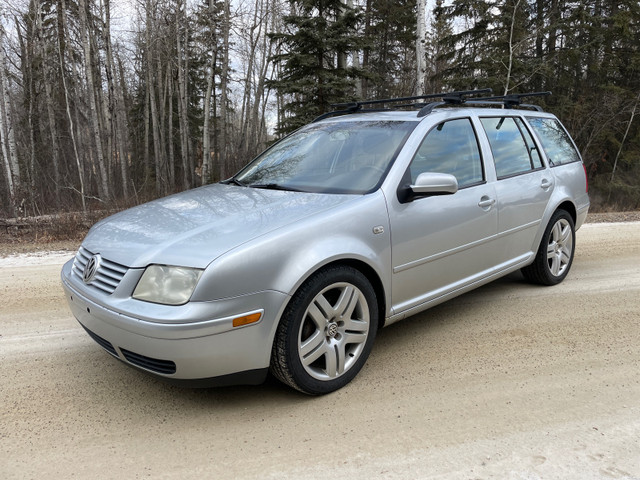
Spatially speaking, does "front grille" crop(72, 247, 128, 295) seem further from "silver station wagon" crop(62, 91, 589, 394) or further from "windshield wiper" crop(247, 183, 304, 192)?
"windshield wiper" crop(247, 183, 304, 192)

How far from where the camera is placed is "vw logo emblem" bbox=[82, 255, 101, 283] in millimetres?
2664

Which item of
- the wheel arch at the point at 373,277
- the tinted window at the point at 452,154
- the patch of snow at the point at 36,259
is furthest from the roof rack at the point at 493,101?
the patch of snow at the point at 36,259

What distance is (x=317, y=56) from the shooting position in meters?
13.9

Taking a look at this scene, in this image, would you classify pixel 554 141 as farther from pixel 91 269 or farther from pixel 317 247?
pixel 91 269

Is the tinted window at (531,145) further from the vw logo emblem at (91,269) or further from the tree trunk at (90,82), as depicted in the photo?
the tree trunk at (90,82)

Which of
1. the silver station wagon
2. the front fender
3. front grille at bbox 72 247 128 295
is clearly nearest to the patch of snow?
the silver station wagon

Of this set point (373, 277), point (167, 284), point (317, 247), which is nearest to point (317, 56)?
point (373, 277)

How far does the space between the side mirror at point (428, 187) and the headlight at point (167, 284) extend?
1.47 m

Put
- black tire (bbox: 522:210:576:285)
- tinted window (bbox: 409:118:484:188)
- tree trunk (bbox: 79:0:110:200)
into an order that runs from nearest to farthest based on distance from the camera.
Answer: tinted window (bbox: 409:118:484:188) < black tire (bbox: 522:210:576:285) < tree trunk (bbox: 79:0:110:200)

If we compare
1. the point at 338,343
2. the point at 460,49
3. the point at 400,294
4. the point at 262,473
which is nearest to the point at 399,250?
the point at 400,294

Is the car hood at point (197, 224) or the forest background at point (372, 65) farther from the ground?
the forest background at point (372, 65)

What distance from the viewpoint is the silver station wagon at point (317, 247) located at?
2336mm

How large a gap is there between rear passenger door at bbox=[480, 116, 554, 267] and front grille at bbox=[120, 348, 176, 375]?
2.76m

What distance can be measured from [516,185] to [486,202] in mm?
556
